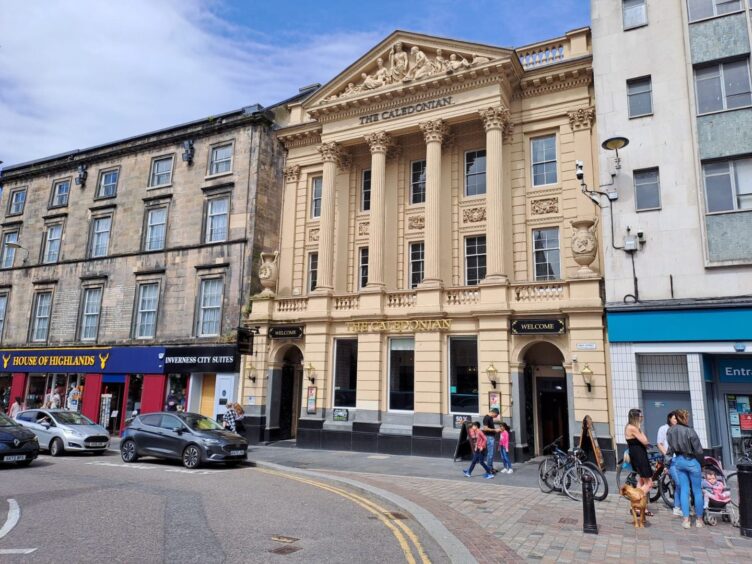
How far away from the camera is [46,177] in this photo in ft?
104

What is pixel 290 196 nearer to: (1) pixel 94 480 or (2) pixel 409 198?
(2) pixel 409 198

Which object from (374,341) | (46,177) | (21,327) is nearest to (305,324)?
(374,341)

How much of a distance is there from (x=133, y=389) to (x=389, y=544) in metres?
21.2

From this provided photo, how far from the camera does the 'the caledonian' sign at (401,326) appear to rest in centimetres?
1905

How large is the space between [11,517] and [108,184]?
2417cm

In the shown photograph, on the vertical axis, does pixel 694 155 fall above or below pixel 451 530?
above

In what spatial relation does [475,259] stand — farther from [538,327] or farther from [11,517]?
[11,517]

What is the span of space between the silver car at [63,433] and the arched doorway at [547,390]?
14.7 metres

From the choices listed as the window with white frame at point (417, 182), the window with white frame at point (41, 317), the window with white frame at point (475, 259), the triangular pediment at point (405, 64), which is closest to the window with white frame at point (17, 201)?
the window with white frame at point (41, 317)

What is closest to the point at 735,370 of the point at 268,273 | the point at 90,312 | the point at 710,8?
the point at 710,8

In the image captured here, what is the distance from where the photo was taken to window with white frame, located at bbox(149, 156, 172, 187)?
27031mm

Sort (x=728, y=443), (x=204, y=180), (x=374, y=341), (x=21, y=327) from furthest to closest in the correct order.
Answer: (x=21, y=327) < (x=204, y=180) < (x=374, y=341) < (x=728, y=443)

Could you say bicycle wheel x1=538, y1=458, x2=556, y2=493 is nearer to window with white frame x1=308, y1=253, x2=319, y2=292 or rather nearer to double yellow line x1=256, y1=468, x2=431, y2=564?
double yellow line x1=256, y1=468, x2=431, y2=564

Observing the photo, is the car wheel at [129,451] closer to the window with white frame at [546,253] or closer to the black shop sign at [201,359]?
the black shop sign at [201,359]
